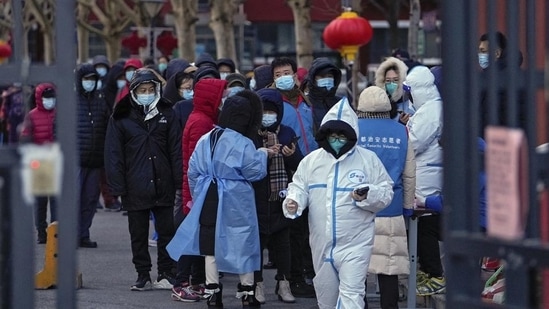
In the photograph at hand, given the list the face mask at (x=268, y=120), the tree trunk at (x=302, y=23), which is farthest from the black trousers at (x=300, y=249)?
the tree trunk at (x=302, y=23)

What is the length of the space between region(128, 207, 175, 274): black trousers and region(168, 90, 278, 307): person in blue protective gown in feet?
4.23

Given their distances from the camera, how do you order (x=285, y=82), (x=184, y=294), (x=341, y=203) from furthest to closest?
(x=285, y=82) → (x=184, y=294) → (x=341, y=203)

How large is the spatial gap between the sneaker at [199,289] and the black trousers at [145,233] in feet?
2.10

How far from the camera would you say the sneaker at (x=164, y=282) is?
37.9ft

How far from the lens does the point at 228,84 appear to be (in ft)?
39.7

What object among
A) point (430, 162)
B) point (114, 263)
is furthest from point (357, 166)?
point (114, 263)

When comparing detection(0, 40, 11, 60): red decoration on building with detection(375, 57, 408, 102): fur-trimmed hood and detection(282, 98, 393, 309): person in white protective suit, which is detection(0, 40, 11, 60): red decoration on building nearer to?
detection(282, 98, 393, 309): person in white protective suit

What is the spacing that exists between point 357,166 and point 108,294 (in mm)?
3312

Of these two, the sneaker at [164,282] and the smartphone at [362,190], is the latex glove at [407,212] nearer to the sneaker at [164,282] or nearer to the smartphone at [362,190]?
the smartphone at [362,190]

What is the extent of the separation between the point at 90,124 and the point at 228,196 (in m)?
4.74

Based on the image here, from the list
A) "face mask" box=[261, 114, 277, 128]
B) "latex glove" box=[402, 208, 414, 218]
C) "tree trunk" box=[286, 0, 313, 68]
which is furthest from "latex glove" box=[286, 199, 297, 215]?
"tree trunk" box=[286, 0, 313, 68]

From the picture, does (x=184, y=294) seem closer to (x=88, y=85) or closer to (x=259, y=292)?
(x=259, y=292)

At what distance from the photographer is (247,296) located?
10.3 meters

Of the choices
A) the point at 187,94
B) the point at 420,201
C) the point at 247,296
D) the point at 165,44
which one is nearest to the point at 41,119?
the point at 187,94
